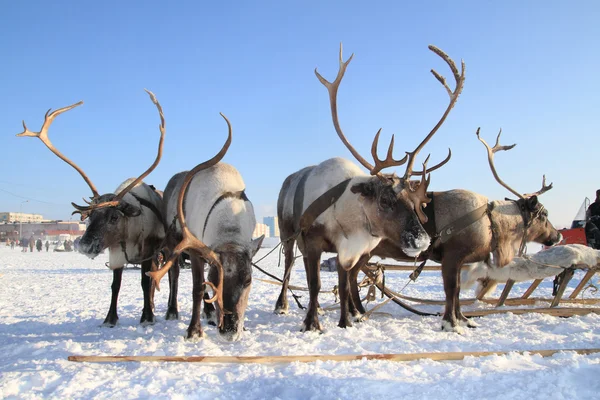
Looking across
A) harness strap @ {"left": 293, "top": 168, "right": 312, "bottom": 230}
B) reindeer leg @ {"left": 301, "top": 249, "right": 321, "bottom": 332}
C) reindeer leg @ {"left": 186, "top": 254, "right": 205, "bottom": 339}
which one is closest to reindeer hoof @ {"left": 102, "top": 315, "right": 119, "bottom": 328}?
reindeer leg @ {"left": 186, "top": 254, "right": 205, "bottom": 339}

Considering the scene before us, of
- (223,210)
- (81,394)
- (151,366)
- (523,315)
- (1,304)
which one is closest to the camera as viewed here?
(81,394)

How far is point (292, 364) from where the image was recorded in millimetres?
3793

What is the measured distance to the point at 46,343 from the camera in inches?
198

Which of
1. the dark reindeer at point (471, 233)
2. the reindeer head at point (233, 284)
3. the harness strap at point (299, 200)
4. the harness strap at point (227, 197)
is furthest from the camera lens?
the harness strap at point (299, 200)

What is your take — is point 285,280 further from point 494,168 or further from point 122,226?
point 494,168

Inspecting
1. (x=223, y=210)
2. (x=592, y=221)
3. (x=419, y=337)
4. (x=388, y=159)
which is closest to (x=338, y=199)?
(x=388, y=159)

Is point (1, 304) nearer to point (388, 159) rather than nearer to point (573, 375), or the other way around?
point (388, 159)

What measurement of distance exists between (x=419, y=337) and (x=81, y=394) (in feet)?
11.8

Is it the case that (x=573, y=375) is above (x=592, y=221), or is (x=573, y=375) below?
below

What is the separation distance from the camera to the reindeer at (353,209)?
556cm

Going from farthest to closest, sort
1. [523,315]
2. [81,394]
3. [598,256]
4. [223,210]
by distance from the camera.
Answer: [598,256], [523,315], [223,210], [81,394]

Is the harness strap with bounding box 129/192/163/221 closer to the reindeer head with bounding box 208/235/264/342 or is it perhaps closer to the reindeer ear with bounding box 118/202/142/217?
the reindeer ear with bounding box 118/202/142/217

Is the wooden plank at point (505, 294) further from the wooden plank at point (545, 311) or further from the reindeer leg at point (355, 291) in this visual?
the reindeer leg at point (355, 291)

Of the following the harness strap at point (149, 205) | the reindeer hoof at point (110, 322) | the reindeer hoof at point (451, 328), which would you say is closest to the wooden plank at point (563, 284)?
the reindeer hoof at point (451, 328)
